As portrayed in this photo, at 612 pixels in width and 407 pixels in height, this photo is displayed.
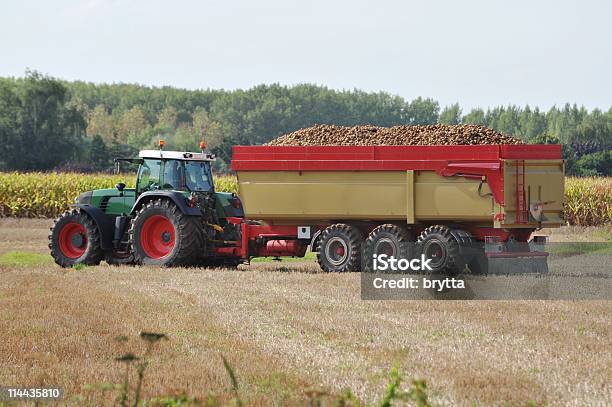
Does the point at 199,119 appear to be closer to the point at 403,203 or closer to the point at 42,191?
the point at 42,191

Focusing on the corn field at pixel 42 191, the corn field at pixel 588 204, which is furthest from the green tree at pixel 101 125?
the corn field at pixel 588 204

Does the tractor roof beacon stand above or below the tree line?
below

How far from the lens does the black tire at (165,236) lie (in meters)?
18.8

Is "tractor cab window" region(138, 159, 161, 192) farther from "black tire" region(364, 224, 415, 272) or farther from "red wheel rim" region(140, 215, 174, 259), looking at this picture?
"black tire" region(364, 224, 415, 272)

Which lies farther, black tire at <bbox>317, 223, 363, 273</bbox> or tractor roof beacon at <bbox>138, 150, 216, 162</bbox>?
tractor roof beacon at <bbox>138, 150, 216, 162</bbox>

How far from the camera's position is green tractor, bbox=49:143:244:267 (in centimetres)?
1892

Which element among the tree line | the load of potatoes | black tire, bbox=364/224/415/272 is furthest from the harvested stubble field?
the tree line

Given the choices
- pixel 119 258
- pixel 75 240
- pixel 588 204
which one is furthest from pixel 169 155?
pixel 588 204

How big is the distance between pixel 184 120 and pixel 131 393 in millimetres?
116472

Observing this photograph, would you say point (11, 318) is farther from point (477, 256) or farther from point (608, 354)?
point (477, 256)

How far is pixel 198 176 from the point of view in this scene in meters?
19.5

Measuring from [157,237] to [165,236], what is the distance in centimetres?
16

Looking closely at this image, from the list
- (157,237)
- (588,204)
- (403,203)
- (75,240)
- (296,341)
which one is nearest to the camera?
(296,341)

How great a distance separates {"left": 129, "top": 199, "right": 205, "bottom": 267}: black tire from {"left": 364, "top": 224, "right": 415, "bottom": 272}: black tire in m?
3.08
